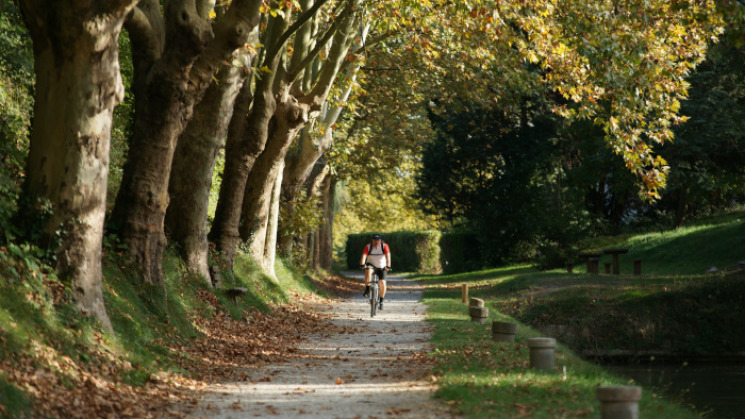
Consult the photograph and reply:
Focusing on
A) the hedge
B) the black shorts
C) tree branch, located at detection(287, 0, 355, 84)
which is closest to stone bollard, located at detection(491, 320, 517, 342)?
the black shorts

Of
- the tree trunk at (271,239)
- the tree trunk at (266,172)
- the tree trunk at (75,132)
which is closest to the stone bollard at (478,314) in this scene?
the tree trunk at (266,172)

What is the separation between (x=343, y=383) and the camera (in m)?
9.52

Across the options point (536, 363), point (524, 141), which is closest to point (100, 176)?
point (536, 363)

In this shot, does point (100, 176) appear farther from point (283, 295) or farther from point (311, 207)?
point (311, 207)

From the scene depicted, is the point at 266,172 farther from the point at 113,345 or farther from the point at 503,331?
the point at 113,345

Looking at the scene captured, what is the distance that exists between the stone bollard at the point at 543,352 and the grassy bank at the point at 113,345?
12.7ft

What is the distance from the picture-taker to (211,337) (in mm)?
12602

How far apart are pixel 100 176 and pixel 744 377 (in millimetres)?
12170

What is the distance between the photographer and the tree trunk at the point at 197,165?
14.0m

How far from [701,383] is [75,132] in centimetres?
1141

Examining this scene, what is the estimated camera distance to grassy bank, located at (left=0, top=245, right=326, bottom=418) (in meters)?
7.12

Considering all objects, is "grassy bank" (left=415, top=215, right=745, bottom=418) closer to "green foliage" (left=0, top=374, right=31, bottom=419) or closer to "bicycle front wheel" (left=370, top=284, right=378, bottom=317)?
"bicycle front wheel" (left=370, top=284, right=378, bottom=317)

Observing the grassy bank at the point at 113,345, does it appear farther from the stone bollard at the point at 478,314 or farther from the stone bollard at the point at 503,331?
the stone bollard at the point at 478,314

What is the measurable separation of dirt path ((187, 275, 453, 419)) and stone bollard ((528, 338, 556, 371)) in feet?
4.57
